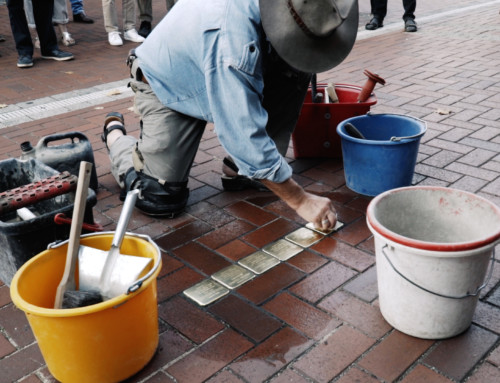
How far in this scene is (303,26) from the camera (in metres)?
2.08

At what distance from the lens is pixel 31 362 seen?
2023mm

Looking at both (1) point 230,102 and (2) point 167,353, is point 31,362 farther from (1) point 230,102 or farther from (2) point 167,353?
(1) point 230,102

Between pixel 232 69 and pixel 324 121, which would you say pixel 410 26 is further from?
pixel 232 69

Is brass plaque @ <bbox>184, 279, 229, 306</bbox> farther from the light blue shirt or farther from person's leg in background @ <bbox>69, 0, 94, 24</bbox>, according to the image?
person's leg in background @ <bbox>69, 0, 94, 24</bbox>

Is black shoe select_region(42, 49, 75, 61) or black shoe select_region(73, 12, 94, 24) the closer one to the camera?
black shoe select_region(42, 49, 75, 61)

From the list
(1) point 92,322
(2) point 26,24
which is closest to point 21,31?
(2) point 26,24

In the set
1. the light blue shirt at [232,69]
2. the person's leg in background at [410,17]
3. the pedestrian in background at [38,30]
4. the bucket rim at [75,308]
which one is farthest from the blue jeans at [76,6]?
the bucket rim at [75,308]

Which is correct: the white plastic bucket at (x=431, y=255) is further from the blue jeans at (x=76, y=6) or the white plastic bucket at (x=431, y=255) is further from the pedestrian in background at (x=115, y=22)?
the blue jeans at (x=76, y=6)

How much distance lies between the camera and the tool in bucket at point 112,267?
1.85 meters

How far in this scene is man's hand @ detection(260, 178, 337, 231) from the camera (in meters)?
2.40

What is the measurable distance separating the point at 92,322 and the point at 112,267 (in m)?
0.25

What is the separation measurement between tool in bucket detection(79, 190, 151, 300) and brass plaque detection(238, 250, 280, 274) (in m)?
0.79

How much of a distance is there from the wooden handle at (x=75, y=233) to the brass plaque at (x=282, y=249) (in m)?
1.05

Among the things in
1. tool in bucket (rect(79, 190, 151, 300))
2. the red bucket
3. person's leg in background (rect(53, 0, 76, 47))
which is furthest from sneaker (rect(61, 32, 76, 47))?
tool in bucket (rect(79, 190, 151, 300))
